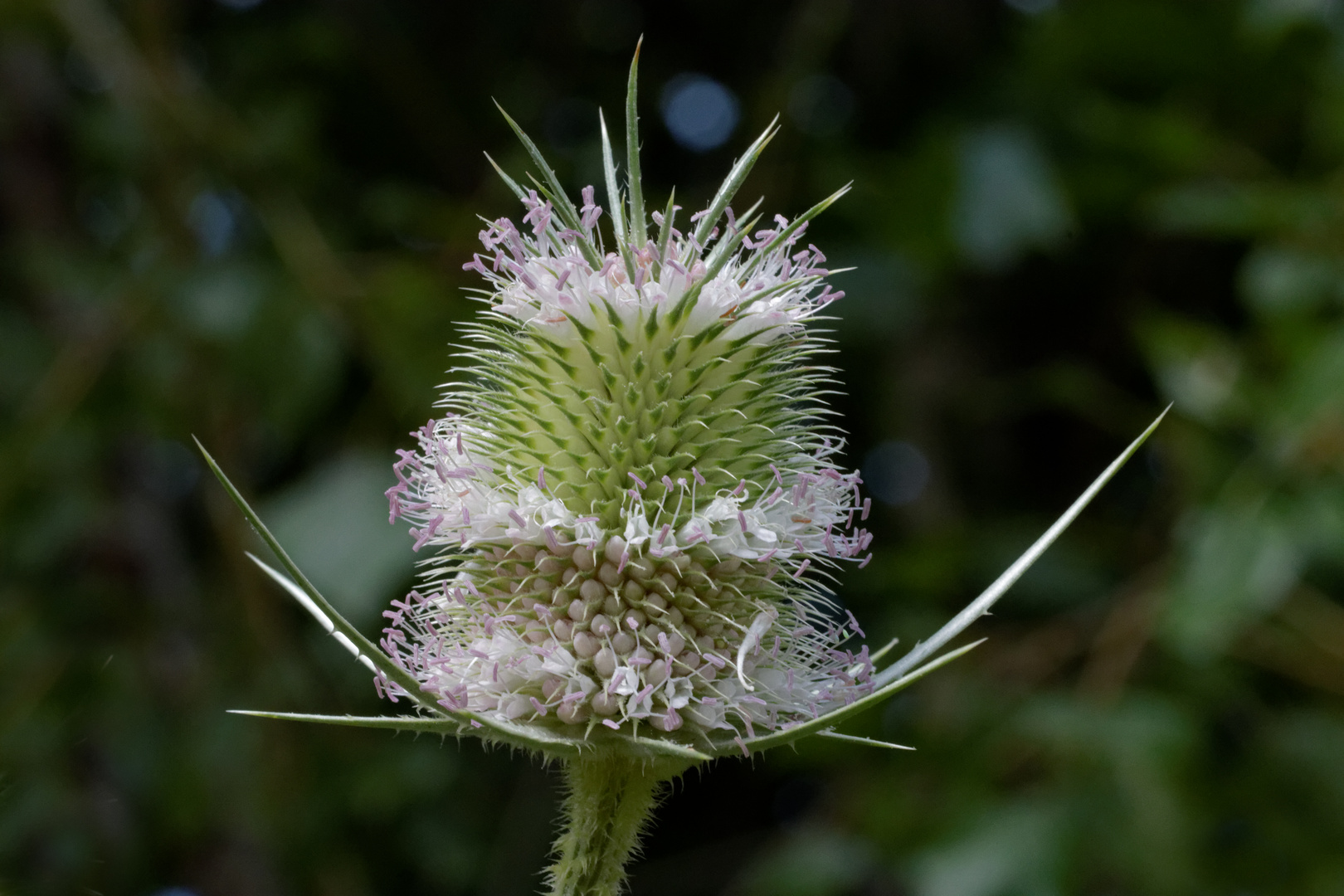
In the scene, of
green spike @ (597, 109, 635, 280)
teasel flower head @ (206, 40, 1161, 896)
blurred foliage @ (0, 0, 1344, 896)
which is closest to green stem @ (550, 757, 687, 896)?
teasel flower head @ (206, 40, 1161, 896)

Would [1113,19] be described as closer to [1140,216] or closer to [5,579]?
[1140,216]

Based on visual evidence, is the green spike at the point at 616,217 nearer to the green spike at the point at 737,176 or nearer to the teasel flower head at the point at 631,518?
the teasel flower head at the point at 631,518

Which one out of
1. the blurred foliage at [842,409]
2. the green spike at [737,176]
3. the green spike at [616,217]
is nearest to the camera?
the green spike at [737,176]

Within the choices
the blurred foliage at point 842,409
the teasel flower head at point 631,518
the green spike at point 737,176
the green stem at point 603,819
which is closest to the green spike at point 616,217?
the teasel flower head at point 631,518

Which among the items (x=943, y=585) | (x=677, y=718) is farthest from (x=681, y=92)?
(x=677, y=718)

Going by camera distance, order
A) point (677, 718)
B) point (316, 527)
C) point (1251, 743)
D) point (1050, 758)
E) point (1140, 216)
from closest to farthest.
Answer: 1. point (677, 718)
2. point (316, 527)
3. point (1050, 758)
4. point (1251, 743)
5. point (1140, 216)

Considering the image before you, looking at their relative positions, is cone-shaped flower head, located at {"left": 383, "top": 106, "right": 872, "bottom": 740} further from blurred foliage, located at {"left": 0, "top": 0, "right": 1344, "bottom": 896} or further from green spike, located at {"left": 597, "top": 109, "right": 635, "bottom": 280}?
blurred foliage, located at {"left": 0, "top": 0, "right": 1344, "bottom": 896}
